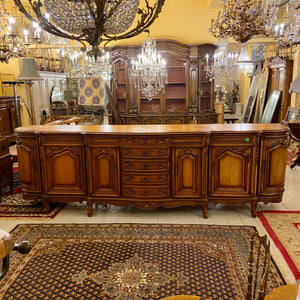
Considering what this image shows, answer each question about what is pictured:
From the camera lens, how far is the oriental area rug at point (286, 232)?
3000 mm

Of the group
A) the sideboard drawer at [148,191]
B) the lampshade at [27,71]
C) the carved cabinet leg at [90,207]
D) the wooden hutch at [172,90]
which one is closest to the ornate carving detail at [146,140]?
the sideboard drawer at [148,191]

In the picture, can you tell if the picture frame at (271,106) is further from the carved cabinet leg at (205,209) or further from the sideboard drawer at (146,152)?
the sideboard drawer at (146,152)

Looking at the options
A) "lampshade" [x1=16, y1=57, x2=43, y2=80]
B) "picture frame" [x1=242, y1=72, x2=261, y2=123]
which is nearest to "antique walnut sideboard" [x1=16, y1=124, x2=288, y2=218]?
"lampshade" [x1=16, y1=57, x2=43, y2=80]

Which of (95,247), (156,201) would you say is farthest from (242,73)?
(95,247)

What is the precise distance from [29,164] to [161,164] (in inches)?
68.7

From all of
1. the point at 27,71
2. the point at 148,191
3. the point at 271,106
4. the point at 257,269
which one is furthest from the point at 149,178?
the point at 271,106

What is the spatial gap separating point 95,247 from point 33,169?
4.91ft

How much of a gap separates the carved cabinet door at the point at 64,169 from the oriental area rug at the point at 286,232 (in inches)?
92.5

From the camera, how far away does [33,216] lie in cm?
409

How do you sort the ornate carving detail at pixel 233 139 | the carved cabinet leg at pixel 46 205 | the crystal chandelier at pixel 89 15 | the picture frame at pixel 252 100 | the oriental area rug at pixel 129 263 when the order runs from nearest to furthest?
the crystal chandelier at pixel 89 15 < the oriental area rug at pixel 129 263 < the ornate carving detail at pixel 233 139 < the carved cabinet leg at pixel 46 205 < the picture frame at pixel 252 100

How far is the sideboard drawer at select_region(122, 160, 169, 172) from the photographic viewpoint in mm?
3875

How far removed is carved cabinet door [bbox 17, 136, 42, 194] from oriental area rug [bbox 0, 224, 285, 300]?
1.92ft

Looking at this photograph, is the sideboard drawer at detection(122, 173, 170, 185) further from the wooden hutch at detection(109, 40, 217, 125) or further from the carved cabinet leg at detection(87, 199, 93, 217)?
the wooden hutch at detection(109, 40, 217, 125)

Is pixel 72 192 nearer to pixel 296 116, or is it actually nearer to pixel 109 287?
pixel 109 287
